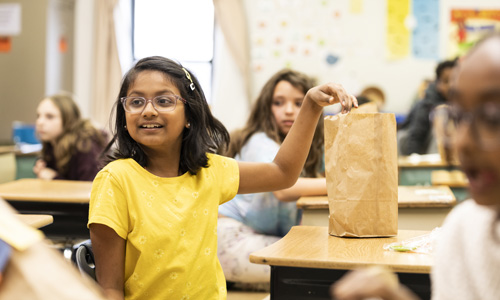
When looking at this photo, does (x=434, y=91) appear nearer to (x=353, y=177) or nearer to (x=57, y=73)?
(x=353, y=177)

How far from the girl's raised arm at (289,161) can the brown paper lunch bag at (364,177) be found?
0.08m

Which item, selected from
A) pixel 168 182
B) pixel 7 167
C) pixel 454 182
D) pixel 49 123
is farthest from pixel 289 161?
pixel 7 167

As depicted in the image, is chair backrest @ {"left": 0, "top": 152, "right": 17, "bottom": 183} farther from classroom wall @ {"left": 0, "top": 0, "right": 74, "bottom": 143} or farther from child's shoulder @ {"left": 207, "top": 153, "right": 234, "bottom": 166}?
child's shoulder @ {"left": 207, "top": 153, "right": 234, "bottom": 166}

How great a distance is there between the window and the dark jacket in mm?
2559

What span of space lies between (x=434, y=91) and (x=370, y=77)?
57.1 inches

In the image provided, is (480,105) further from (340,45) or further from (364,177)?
(340,45)

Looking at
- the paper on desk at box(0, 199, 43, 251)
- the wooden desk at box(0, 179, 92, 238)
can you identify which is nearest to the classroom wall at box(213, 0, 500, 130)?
the wooden desk at box(0, 179, 92, 238)

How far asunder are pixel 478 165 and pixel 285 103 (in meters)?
2.08

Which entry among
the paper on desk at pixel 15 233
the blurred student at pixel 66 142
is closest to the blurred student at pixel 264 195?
the blurred student at pixel 66 142

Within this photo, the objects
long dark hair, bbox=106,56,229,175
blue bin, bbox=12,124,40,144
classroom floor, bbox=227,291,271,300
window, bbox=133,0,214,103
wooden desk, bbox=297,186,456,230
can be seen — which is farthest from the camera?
window, bbox=133,0,214,103

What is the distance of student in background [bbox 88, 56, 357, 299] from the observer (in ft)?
5.07

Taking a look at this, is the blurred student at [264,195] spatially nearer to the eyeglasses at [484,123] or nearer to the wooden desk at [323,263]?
the wooden desk at [323,263]

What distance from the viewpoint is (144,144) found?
1666 mm

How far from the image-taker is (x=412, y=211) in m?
2.37
